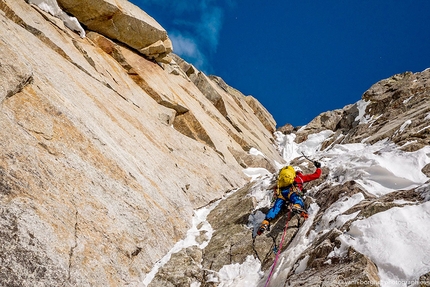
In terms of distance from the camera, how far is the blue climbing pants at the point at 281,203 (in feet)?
35.9

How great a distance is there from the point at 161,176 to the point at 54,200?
6164mm

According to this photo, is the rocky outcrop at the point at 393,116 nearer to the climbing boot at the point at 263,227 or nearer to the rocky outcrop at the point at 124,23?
the climbing boot at the point at 263,227

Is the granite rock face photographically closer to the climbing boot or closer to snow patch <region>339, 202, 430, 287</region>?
the climbing boot

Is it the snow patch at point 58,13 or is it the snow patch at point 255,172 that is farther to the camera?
the snow patch at point 255,172

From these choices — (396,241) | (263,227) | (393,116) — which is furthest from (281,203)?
(393,116)

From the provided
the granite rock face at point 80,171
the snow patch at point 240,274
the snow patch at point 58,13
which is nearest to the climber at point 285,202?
the snow patch at point 240,274

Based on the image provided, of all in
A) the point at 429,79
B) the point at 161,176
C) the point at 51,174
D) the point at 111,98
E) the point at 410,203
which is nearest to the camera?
the point at 410,203

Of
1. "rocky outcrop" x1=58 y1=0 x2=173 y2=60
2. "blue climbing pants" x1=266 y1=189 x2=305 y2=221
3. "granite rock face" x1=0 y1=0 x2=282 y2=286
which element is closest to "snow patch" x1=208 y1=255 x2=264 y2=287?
"blue climbing pants" x1=266 y1=189 x2=305 y2=221

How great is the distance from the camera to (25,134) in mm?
8578

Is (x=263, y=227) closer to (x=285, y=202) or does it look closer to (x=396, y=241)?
(x=285, y=202)

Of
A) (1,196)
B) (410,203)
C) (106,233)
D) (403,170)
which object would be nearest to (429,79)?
(403,170)

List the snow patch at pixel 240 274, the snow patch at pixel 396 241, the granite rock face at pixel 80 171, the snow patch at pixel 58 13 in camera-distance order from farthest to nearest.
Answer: the snow patch at pixel 58 13 → the snow patch at pixel 240 274 → the granite rock face at pixel 80 171 → the snow patch at pixel 396 241

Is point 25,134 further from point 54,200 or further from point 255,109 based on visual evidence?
point 255,109

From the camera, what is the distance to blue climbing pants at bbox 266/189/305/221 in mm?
10942
